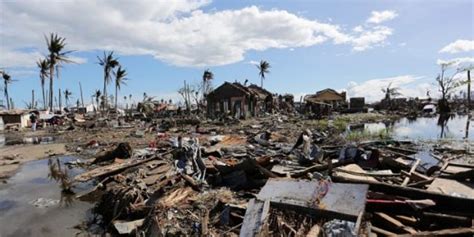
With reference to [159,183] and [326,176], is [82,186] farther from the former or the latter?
[326,176]

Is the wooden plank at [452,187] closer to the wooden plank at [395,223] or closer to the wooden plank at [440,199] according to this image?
the wooden plank at [440,199]

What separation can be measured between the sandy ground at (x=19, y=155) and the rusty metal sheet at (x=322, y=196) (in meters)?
10.1

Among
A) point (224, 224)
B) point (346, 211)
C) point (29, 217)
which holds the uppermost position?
point (346, 211)

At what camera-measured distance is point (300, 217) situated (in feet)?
16.1

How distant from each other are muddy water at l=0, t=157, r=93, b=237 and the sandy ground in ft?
5.85

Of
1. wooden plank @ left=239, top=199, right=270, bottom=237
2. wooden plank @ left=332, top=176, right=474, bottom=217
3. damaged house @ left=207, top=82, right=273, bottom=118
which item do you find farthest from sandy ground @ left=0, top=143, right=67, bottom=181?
damaged house @ left=207, top=82, right=273, bottom=118

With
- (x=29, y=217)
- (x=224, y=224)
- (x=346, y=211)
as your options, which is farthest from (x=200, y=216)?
(x=29, y=217)

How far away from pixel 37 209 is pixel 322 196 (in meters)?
6.50

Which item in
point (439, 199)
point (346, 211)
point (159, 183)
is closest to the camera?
point (346, 211)

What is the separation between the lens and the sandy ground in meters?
12.8

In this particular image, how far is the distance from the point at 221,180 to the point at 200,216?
1.87m

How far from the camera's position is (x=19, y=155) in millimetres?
16016

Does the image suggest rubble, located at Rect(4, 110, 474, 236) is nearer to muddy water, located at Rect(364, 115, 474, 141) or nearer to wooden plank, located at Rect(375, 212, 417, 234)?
wooden plank, located at Rect(375, 212, 417, 234)

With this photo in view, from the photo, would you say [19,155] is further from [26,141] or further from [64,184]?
[64,184]
